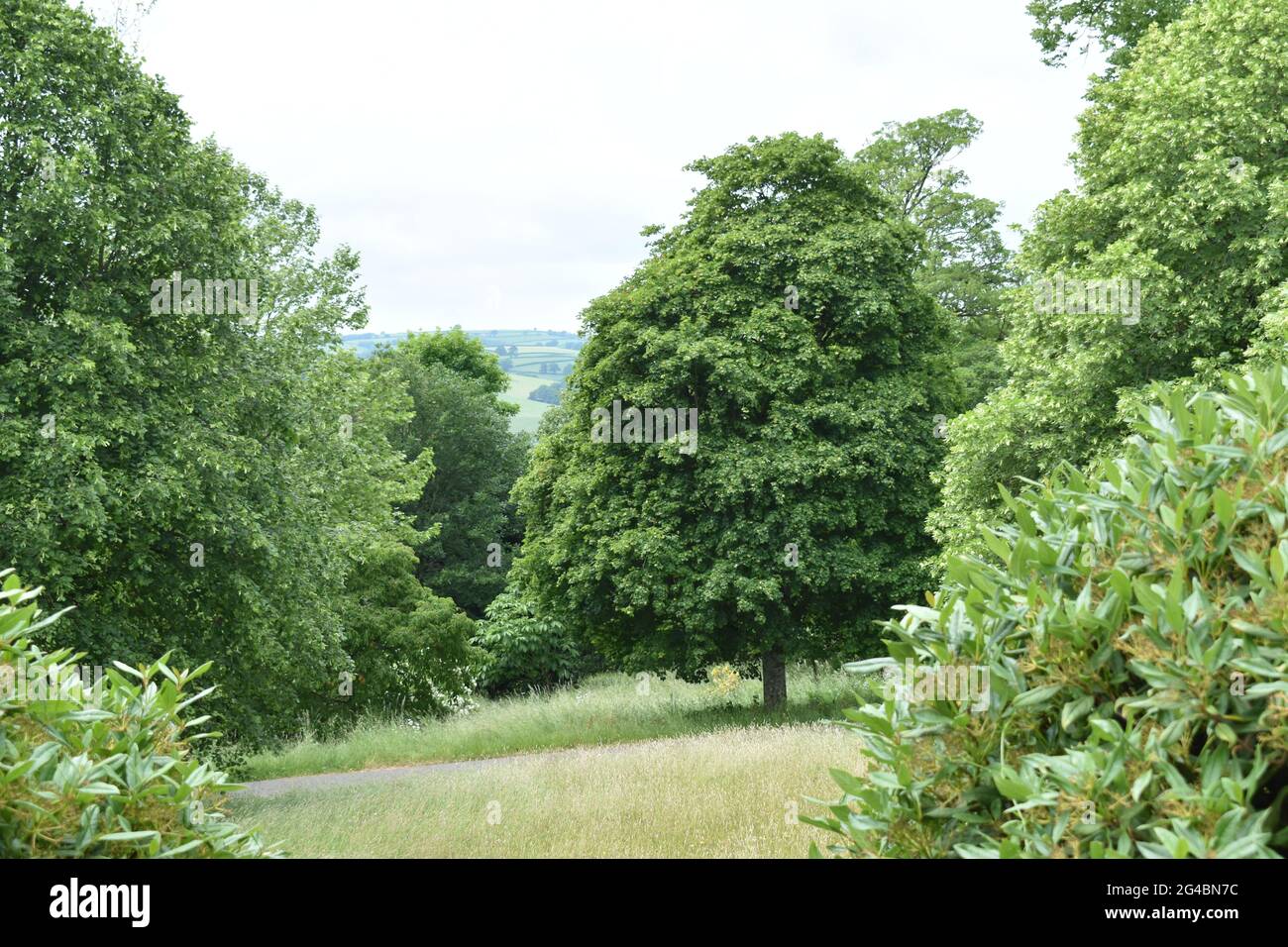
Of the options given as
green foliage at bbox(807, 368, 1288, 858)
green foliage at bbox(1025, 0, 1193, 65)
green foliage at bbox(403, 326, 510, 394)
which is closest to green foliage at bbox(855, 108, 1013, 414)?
green foliage at bbox(1025, 0, 1193, 65)

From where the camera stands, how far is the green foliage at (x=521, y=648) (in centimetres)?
3347

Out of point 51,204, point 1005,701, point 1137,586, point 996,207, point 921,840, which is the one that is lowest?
point 921,840

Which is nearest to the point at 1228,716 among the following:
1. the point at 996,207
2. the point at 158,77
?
the point at 158,77

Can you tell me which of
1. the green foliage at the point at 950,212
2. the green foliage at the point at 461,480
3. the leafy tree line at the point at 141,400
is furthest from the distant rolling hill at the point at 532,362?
the leafy tree line at the point at 141,400

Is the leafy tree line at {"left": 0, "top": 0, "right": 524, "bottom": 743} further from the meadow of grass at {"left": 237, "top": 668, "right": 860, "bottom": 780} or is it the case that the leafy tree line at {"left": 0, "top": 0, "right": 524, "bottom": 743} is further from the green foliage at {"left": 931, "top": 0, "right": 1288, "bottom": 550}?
the green foliage at {"left": 931, "top": 0, "right": 1288, "bottom": 550}

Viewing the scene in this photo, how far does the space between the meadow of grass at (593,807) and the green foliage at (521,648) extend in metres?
14.8

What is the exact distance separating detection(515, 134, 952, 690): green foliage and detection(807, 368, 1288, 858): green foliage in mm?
19097

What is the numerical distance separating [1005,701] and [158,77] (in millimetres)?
17111

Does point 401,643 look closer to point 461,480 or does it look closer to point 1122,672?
point 461,480

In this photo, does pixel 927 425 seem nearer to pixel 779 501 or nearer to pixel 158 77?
pixel 779 501

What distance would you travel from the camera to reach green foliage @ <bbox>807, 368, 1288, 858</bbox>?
256cm

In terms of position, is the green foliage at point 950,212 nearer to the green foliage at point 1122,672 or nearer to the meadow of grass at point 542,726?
the meadow of grass at point 542,726

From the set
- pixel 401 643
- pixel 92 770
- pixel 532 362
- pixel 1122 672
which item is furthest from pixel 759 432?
pixel 532 362

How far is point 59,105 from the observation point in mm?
14992
